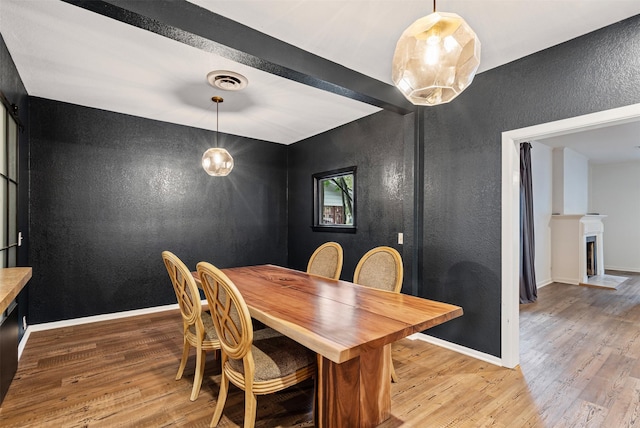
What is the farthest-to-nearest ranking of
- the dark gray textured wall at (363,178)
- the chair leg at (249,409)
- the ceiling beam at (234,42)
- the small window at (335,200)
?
the small window at (335,200) < the dark gray textured wall at (363,178) < the ceiling beam at (234,42) < the chair leg at (249,409)

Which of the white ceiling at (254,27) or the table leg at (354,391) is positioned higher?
the white ceiling at (254,27)

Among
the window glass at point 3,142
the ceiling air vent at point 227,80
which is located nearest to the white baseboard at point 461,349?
the ceiling air vent at point 227,80

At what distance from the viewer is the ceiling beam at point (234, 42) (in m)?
1.79

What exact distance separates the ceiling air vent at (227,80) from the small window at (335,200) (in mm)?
1818

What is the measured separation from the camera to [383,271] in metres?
2.54

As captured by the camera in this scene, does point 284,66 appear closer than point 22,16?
No

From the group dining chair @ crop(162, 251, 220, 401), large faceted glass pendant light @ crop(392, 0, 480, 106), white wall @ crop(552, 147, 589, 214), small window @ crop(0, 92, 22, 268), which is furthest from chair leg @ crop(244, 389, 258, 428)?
white wall @ crop(552, 147, 589, 214)

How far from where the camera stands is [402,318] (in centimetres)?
159

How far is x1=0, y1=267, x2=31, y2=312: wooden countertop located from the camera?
1.25 meters

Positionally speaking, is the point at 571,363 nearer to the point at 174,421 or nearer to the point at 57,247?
the point at 174,421

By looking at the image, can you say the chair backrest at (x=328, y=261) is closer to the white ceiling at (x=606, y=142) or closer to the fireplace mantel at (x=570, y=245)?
the white ceiling at (x=606, y=142)

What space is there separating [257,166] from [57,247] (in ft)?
9.18

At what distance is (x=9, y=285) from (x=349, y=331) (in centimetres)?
162

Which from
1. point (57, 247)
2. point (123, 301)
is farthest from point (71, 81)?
point (123, 301)
